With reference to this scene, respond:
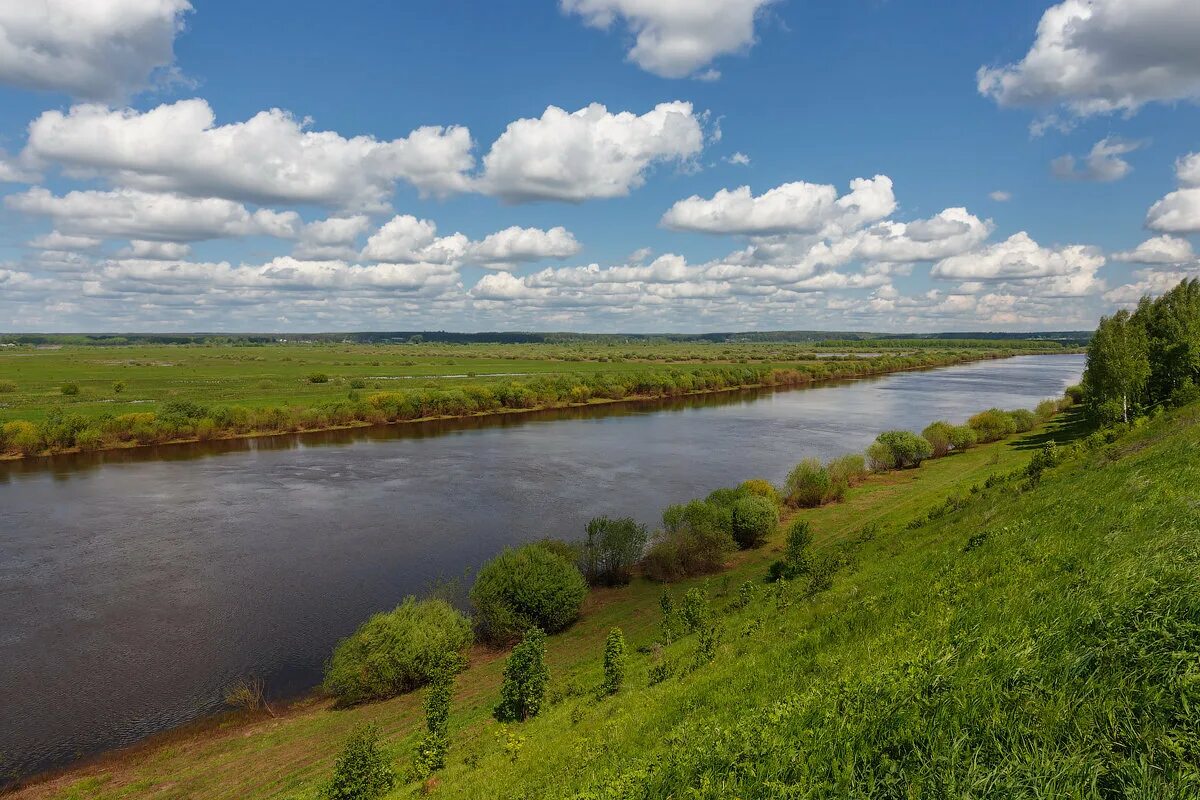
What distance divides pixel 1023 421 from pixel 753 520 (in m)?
51.2

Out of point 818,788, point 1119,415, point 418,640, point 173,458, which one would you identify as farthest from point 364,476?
point 1119,415

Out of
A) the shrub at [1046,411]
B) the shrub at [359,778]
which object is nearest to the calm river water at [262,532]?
the shrub at [1046,411]

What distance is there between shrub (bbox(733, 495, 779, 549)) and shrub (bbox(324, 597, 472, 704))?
70.3 ft

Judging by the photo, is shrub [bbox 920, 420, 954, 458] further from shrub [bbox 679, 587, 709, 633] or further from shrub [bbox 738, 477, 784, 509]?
shrub [bbox 679, 587, 709, 633]

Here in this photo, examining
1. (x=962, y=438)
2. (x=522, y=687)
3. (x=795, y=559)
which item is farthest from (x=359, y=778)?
(x=962, y=438)

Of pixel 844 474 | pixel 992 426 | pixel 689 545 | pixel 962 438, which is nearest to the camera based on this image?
pixel 689 545

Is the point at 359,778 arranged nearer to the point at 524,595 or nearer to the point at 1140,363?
the point at 524,595

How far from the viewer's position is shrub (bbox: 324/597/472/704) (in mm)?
24375

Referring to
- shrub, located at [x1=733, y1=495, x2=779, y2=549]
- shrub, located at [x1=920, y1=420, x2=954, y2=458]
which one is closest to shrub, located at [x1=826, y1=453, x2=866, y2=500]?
shrub, located at [x1=733, y1=495, x2=779, y2=549]

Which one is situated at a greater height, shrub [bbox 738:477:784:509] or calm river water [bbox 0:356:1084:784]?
shrub [bbox 738:477:784:509]

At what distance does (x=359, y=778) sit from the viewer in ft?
48.5

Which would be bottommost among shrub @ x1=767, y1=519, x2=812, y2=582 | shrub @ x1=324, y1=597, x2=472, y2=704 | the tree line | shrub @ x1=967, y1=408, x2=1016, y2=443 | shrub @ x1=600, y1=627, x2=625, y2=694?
shrub @ x1=324, y1=597, x2=472, y2=704

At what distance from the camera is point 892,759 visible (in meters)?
5.30

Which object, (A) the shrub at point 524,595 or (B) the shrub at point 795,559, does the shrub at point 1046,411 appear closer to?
(B) the shrub at point 795,559
